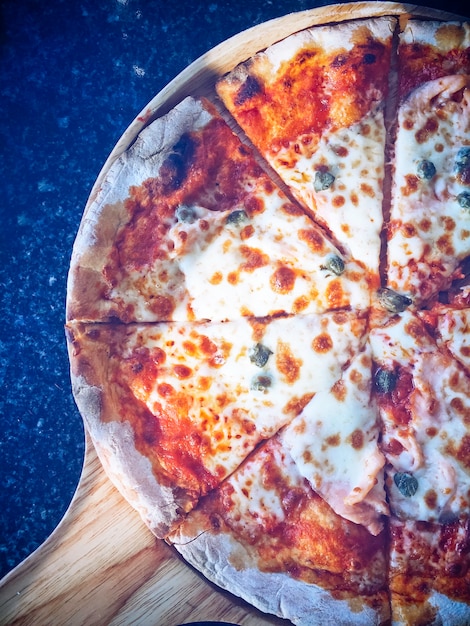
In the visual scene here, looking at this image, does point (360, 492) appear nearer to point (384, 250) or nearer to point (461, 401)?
point (461, 401)

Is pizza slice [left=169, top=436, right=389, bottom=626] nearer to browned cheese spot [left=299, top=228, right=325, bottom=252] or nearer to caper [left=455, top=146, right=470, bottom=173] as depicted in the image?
browned cheese spot [left=299, top=228, right=325, bottom=252]

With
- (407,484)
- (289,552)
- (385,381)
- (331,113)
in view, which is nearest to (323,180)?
(331,113)

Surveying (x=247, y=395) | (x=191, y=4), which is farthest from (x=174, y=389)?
(x=191, y=4)

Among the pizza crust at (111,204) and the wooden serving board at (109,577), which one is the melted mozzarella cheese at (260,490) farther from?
the pizza crust at (111,204)

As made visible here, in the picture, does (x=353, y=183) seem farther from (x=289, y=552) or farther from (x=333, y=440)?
(x=289, y=552)

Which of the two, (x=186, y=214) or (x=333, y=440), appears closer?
(x=333, y=440)

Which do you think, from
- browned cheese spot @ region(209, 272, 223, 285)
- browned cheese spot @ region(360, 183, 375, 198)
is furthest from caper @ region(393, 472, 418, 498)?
browned cheese spot @ region(360, 183, 375, 198)

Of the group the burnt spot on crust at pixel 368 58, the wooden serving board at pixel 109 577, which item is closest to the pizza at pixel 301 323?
the burnt spot on crust at pixel 368 58
